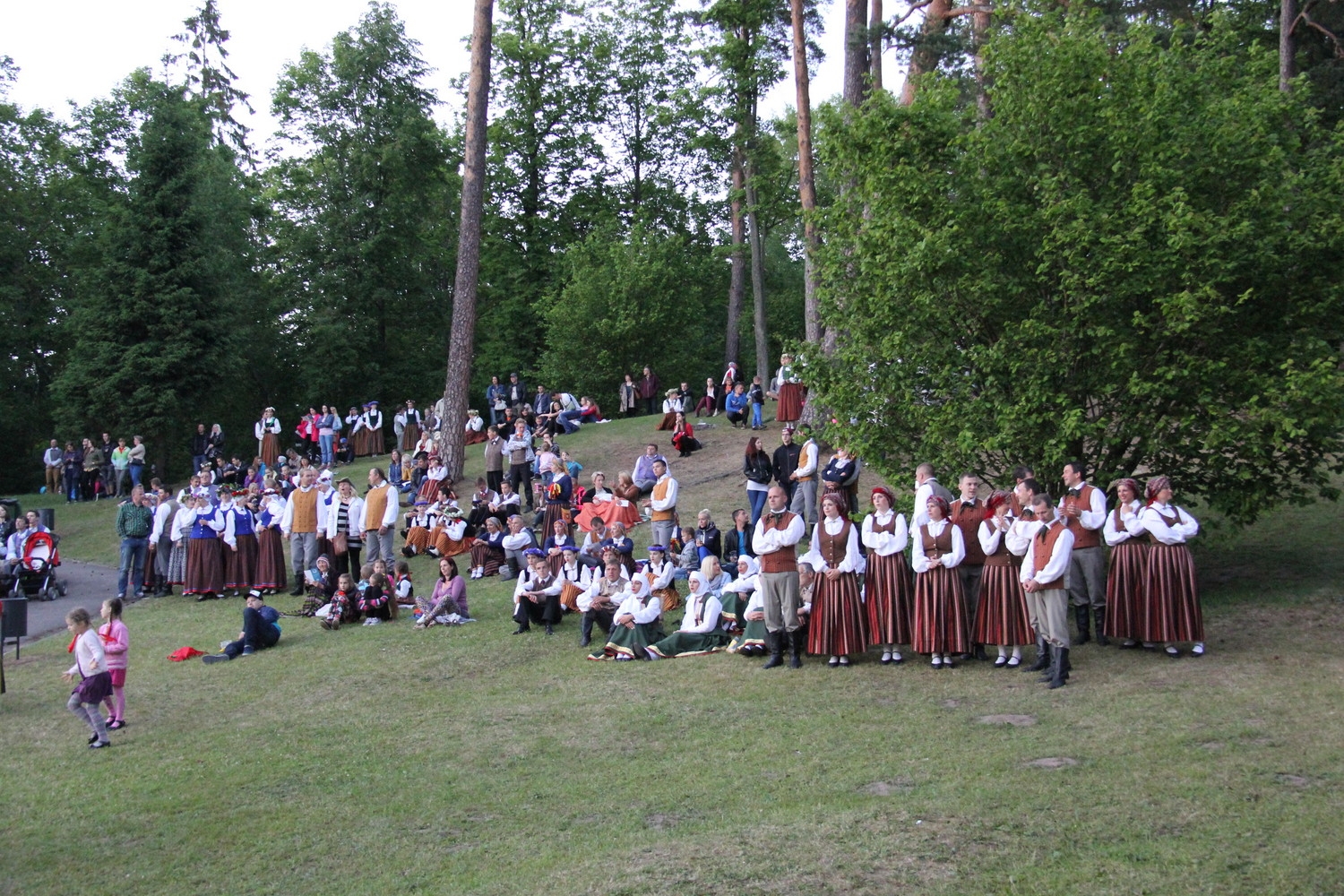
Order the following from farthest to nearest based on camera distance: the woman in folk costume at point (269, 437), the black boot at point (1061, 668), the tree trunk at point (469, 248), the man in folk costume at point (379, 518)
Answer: the woman in folk costume at point (269, 437) < the tree trunk at point (469, 248) < the man in folk costume at point (379, 518) < the black boot at point (1061, 668)

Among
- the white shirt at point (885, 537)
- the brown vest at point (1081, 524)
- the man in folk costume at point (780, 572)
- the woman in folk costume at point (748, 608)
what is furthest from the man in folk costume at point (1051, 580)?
the woman in folk costume at point (748, 608)

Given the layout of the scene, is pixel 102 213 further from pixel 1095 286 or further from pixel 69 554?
pixel 1095 286

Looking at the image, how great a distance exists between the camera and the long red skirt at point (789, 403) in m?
22.5

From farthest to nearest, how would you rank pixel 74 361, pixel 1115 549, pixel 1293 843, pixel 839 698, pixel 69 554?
pixel 74 361 → pixel 69 554 → pixel 1115 549 → pixel 839 698 → pixel 1293 843

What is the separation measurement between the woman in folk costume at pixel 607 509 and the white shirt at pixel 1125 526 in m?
7.69

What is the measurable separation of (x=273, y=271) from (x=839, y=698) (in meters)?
34.8

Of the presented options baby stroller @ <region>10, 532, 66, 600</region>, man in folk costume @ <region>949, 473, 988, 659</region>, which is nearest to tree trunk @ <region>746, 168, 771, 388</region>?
baby stroller @ <region>10, 532, 66, 600</region>

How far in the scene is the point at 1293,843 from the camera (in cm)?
608

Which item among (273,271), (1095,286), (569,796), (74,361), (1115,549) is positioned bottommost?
(569,796)

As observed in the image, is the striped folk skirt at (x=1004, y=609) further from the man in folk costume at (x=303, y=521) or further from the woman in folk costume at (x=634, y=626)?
the man in folk costume at (x=303, y=521)

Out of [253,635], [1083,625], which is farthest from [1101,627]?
[253,635]

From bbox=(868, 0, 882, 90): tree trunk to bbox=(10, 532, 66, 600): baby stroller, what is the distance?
47.7 ft

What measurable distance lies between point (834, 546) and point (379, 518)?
829cm

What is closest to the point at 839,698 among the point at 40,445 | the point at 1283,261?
the point at 1283,261
